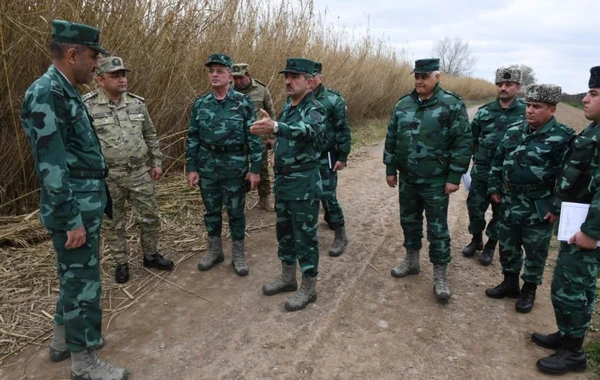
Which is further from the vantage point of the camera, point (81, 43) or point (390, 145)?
point (390, 145)

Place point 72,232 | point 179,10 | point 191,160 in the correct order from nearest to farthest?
point 72,232 → point 191,160 → point 179,10

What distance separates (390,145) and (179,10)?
119 inches

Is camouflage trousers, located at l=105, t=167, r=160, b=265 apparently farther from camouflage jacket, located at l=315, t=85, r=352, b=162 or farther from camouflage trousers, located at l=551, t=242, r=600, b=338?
camouflage trousers, located at l=551, t=242, r=600, b=338

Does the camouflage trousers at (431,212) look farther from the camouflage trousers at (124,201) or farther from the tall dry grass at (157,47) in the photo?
the tall dry grass at (157,47)

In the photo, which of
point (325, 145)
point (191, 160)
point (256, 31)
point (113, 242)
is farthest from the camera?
point (256, 31)

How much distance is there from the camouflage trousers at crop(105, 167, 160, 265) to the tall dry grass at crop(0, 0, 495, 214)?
1109 mm

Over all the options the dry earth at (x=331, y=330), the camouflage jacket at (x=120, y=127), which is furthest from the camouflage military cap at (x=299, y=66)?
the dry earth at (x=331, y=330)

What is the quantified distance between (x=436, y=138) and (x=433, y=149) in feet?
0.29

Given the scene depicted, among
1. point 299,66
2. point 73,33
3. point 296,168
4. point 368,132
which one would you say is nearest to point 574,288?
point 296,168

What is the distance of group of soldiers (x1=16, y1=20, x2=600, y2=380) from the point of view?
2102 millimetres

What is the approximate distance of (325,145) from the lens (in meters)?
4.09

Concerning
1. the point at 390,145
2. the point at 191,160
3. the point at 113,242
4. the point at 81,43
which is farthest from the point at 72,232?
the point at 390,145

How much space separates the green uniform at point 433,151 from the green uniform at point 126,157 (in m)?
A: 2.14

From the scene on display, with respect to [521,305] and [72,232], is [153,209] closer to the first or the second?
[72,232]
